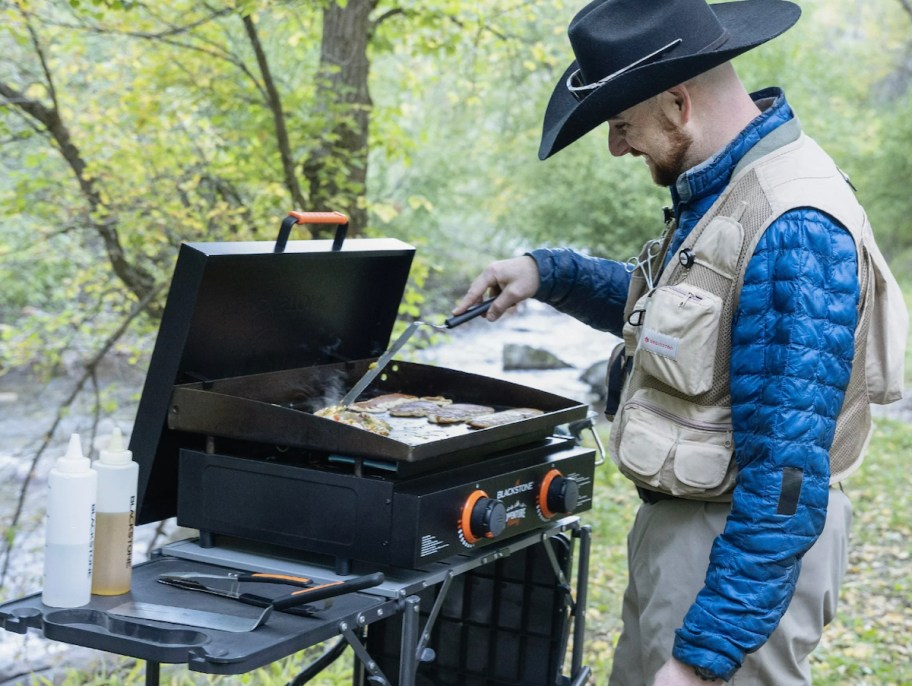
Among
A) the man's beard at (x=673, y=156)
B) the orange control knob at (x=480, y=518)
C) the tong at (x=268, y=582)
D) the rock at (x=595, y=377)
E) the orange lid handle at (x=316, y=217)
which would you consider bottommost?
the rock at (x=595, y=377)

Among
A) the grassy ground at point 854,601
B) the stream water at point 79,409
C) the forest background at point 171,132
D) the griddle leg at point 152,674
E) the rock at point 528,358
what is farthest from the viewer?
the rock at point 528,358

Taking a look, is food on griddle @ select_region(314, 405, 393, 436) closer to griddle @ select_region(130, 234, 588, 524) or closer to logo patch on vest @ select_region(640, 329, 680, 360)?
griddle @ select_region(130, 234, 588, 524)

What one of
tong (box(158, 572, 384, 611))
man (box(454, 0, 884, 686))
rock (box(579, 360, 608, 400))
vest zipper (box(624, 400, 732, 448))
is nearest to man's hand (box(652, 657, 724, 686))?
man (box(454, 0, 884, 686))

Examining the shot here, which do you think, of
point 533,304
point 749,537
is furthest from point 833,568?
point 533,304

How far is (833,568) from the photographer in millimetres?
2170

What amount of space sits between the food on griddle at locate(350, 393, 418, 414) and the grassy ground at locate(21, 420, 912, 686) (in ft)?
5.13

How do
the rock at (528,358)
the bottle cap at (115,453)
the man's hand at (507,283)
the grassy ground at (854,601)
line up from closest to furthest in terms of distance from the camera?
the bottle cap at (115,453), the man's hand at (507,283), the grassy ground at (854,601), the rock at (528,358)

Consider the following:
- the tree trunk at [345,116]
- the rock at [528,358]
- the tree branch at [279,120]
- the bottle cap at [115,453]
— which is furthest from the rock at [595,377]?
the bottle cap at [115,453]

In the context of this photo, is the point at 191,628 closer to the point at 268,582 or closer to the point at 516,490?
the point at 268,582

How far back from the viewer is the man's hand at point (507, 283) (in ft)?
8.39

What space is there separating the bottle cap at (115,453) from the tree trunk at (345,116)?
3.84 m

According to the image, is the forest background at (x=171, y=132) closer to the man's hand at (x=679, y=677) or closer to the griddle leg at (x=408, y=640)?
the griddle leg at (x=408, y=640)

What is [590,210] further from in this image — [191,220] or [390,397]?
[390,397]

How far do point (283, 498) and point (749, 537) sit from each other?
0.88 meters
